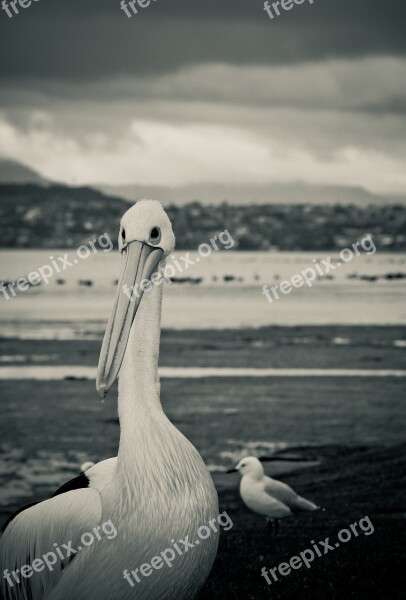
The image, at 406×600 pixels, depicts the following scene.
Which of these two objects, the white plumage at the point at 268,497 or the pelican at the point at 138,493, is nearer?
the pelican at the point at 138,493

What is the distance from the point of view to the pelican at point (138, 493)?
13.3ft

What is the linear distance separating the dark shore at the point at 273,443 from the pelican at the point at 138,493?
73.3 inches

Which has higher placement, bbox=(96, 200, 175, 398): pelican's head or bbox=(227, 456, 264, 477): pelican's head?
bbox=(96, 200, 175, 398): pelican's head

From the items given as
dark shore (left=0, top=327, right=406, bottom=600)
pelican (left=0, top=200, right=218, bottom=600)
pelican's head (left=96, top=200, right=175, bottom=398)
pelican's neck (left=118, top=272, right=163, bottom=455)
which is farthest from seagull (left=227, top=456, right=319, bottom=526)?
pelican's head (left=96, top=200, right=175, bottom=398)

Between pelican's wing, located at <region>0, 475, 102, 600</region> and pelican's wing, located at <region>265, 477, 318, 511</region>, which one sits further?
pelican's wing, located at <region>265, 477, 318, 511</region>

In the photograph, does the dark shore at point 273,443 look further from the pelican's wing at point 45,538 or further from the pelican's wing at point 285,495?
the pelican's wing at point 45,538

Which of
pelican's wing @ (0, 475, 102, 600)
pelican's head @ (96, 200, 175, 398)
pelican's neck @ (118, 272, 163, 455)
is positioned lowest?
pelican's wing @ (0, 475, 102, 600)

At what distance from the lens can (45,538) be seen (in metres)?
4.18

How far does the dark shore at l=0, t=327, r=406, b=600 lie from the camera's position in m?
6.24

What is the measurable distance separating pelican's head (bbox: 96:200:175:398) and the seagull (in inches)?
151

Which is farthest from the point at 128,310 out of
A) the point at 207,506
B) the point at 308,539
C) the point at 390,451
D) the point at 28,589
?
the point at 390,451

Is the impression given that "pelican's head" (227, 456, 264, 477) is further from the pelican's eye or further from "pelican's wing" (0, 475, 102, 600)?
the pelican's eye

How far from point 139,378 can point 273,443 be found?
7504 millimetres

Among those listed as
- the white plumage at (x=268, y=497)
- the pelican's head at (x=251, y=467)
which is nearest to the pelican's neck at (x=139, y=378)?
the white plumage at (x=268, y=497)
